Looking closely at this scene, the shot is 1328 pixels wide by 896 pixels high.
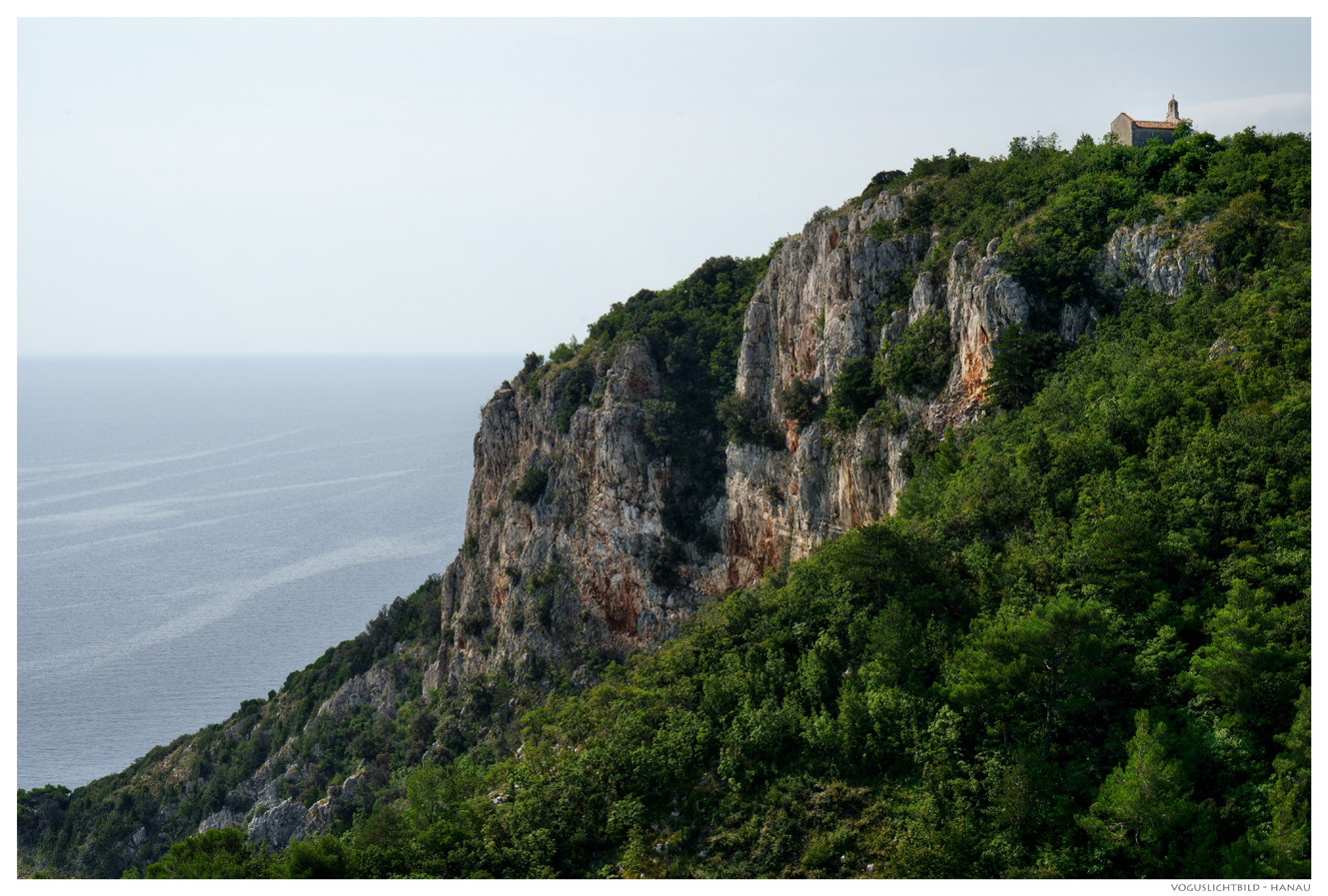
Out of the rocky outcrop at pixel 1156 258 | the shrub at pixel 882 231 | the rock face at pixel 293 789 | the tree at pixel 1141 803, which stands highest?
the shrub at pixel 882 231

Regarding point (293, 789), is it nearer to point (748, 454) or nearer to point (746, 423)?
point (748, 454)

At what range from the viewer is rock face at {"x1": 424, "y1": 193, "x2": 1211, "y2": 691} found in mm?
38219

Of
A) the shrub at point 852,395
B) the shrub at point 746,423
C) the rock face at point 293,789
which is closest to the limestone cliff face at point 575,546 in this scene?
the shrub at point 746,423

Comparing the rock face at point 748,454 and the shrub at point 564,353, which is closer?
the rock face at point 748,454

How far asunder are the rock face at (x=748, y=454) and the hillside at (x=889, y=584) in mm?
179

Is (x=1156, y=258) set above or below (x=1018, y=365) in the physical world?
above

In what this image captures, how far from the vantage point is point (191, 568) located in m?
103

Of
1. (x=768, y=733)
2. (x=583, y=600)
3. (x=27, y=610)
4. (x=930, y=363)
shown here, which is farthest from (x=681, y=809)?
(x=27, y=610)

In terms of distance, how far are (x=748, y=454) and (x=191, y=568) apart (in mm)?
78100

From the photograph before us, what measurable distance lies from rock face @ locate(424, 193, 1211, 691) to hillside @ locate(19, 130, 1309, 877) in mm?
179

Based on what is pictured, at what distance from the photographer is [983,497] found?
30.0 metres

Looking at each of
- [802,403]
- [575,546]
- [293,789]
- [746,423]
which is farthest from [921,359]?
[293,789]

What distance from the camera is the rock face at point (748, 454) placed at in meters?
38.2

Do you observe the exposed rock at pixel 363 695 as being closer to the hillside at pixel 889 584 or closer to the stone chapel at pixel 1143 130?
the hillside at pixel 889 584
